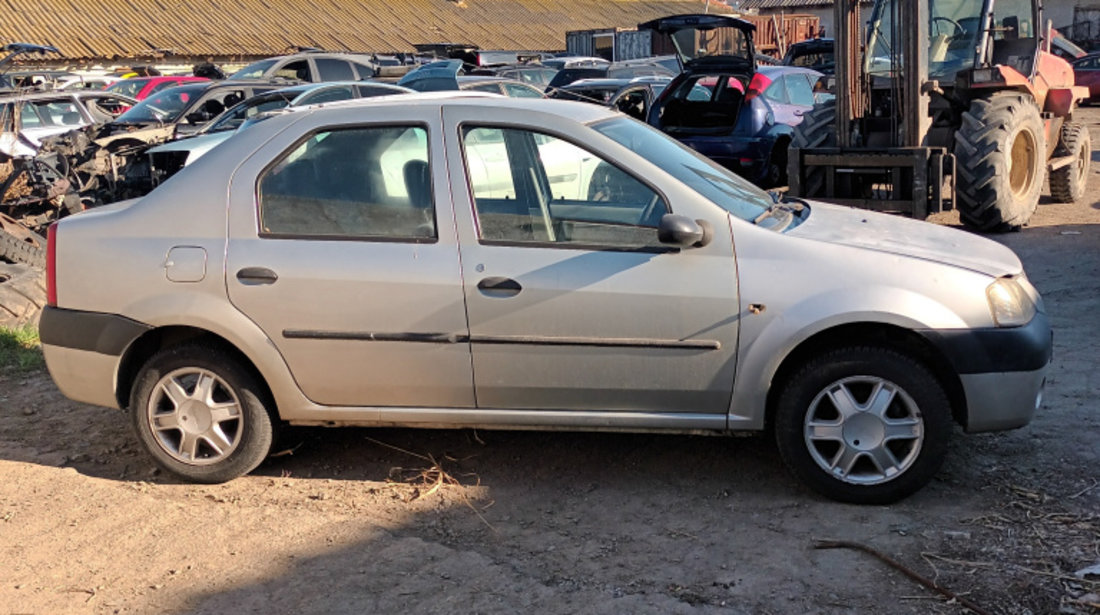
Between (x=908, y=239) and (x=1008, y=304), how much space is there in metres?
0.54

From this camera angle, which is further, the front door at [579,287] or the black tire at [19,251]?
the black tire at [19,251]

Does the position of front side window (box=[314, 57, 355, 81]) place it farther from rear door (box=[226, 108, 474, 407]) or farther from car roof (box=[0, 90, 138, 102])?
rear door (box=[226, 108, 474, 407])

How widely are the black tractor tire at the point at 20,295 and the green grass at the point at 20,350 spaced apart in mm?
153

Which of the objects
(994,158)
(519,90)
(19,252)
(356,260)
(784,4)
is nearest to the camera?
(356,260)

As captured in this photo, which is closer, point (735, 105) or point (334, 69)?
point (735, 105)

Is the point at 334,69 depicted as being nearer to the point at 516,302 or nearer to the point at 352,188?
the point at 352,188

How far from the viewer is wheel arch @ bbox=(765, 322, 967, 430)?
4414 millimetres

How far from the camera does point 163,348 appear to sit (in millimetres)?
4910

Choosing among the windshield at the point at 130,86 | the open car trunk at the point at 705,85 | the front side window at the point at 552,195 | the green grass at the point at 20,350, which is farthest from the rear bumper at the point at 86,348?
the windshield at the point at 130,86

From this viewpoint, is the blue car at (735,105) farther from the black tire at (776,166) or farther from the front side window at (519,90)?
the front side window at (519,90)

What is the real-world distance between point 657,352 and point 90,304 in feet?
8.38

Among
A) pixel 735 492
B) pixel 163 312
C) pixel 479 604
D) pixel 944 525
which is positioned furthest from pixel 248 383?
pixel 944 525

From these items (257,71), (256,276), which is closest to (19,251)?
(256,276)

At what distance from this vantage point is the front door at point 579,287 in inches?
174
